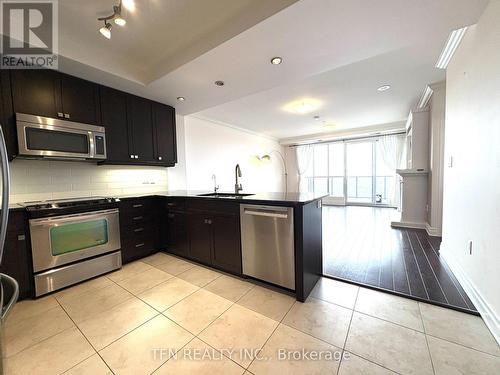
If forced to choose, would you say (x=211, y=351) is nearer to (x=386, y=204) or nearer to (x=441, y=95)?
(x=441, y=95)

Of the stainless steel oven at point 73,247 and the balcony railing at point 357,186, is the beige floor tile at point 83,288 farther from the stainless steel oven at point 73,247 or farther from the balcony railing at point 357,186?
the balcony railing at point 357,186

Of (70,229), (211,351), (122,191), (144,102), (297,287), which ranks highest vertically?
(144,102)

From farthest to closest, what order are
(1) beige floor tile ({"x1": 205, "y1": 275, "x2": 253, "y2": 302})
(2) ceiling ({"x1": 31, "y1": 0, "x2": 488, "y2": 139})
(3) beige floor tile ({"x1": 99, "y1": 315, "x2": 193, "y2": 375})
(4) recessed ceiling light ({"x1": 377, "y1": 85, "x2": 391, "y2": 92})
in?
(4) recessed ceiling light ({"x1": 377, "y1": 85, "x2": 391, "y2": 92}), (1) beige floor tile ({"x1": 205, "y1": 275, "x2": 253, "y2": 302}), (2) ceiling ({"x1": 31, "y1": 0, "x2": 488, "y2": 139}), (3) beige floor tile ({"x1": 99, "y1": 315, "x2": 193, "y2": 375})

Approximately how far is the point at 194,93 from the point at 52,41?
1.50 m

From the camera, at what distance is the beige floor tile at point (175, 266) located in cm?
255

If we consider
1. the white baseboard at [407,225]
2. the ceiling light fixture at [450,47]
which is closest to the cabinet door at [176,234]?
the ceiling light fixture at [450,47]

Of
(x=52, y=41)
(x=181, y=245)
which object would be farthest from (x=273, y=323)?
(x=52, y=41)

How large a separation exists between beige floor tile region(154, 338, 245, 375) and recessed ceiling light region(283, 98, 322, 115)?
3995 millimetres

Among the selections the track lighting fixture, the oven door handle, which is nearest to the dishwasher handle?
the oven door handle

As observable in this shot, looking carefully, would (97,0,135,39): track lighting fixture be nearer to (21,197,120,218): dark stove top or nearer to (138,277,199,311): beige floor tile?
(21,197,120,218): dark stove top

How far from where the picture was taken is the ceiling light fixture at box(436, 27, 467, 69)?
209 centimetres

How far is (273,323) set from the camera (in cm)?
163

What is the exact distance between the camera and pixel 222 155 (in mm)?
5344

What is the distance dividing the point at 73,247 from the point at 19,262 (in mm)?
400
